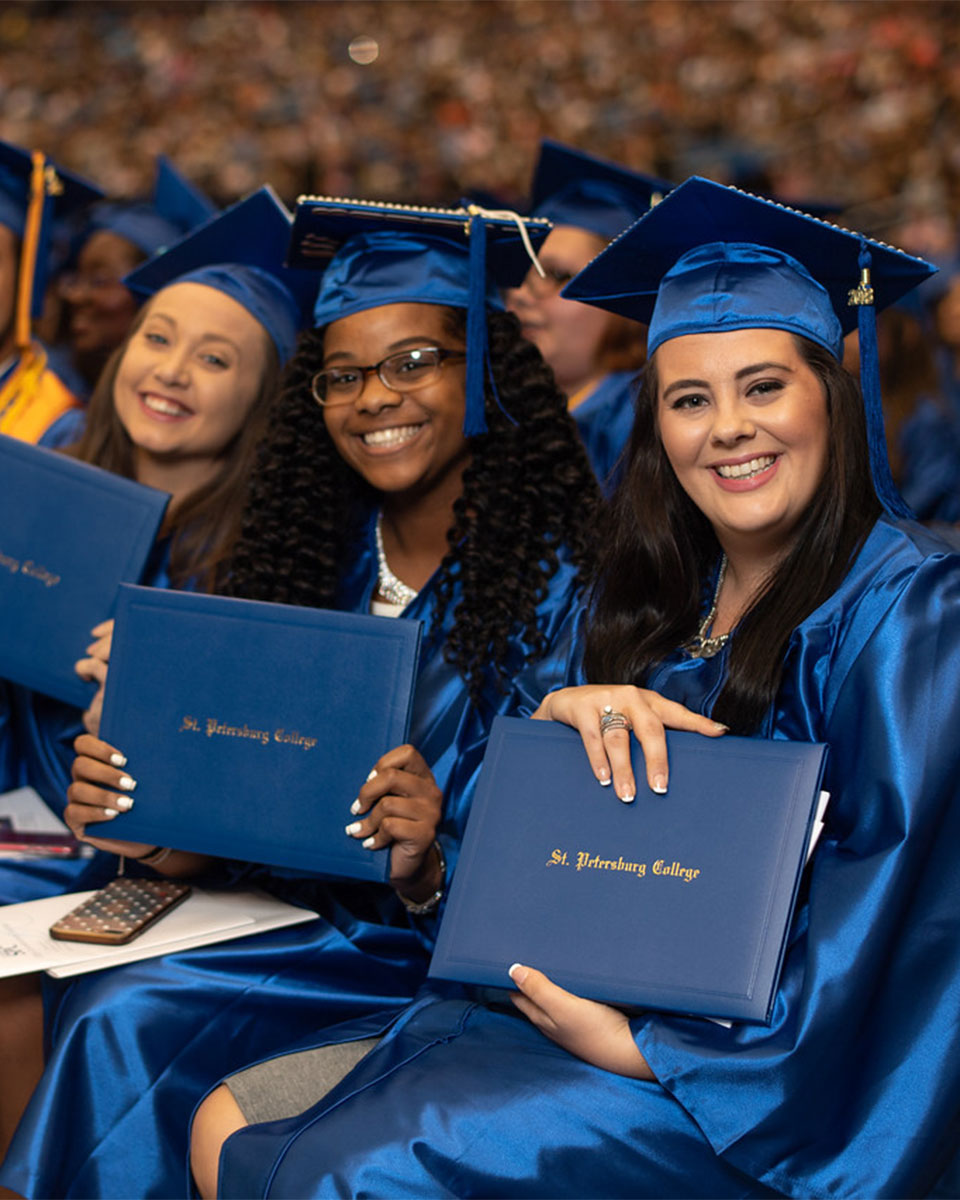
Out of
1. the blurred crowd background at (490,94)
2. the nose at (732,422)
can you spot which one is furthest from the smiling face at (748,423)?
the blurred crowd background at (490,94)

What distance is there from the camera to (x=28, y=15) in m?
7.06

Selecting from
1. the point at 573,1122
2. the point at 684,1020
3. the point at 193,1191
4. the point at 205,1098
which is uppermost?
the point at 684,1020

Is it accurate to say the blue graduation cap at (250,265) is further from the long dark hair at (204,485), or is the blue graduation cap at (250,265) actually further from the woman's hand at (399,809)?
the woman's hand at (399,809)

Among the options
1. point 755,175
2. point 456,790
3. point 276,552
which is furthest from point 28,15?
point 456,790

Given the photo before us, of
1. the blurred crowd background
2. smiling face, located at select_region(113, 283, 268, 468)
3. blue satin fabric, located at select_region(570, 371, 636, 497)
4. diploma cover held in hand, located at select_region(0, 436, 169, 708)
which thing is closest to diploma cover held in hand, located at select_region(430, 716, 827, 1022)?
diploma cover held in hand, located at select_region(0, 436, 169, 708)

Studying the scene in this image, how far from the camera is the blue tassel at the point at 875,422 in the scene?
61.9 inches

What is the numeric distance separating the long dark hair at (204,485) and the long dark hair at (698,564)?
0.85m

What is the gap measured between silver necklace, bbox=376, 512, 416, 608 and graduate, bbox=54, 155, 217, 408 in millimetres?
1586

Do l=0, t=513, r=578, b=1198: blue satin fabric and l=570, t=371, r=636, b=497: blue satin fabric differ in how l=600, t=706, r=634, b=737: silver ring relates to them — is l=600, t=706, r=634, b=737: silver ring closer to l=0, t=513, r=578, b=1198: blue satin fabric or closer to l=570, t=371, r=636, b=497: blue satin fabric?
l=0, t=513, r=578, b=1198: blue satin fabric

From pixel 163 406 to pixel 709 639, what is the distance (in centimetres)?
126

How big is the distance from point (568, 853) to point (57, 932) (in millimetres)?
740

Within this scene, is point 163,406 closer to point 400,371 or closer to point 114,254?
point 400,371

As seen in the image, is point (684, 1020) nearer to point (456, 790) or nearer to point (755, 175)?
point (456, 790)

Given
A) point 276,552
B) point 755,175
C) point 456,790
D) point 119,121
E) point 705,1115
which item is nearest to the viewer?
point 705,1115
